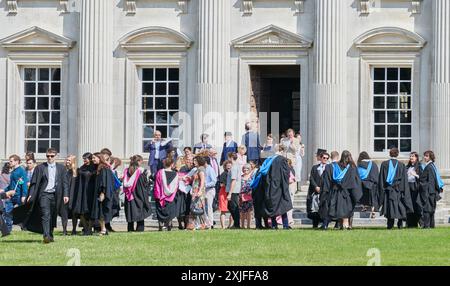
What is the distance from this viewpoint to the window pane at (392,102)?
43.5m

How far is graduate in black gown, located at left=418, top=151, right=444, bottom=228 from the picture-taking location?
117 ft

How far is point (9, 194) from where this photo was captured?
3347 centimetres

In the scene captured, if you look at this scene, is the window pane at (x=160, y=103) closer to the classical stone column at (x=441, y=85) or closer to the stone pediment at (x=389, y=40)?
the stone pediment at (x=389, y=40)

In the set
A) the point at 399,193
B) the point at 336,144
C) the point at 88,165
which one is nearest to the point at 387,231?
the point at 399,193

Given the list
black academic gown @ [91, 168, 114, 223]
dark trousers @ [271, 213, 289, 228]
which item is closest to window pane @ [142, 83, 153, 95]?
dark trousers @ [271, 213, 289, 228]

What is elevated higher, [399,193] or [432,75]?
[432,75]

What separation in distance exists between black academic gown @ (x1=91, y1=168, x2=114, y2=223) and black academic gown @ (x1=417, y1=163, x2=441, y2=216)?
266 inches

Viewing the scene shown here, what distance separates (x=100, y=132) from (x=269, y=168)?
9.10 metres

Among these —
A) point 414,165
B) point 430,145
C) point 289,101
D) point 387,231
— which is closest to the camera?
point 387,231

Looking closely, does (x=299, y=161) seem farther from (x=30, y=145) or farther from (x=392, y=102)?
Result: (x=30, y=145)

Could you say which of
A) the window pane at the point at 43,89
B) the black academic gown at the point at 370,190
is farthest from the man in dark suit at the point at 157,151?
the black academic gown at the point at 370,190

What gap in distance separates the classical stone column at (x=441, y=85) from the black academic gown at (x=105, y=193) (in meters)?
11.3

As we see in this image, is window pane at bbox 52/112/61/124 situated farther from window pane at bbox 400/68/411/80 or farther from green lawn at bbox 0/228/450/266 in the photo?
green lawn at bbox 0/228/450/266

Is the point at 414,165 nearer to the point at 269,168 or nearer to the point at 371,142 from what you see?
the point at 269,168
